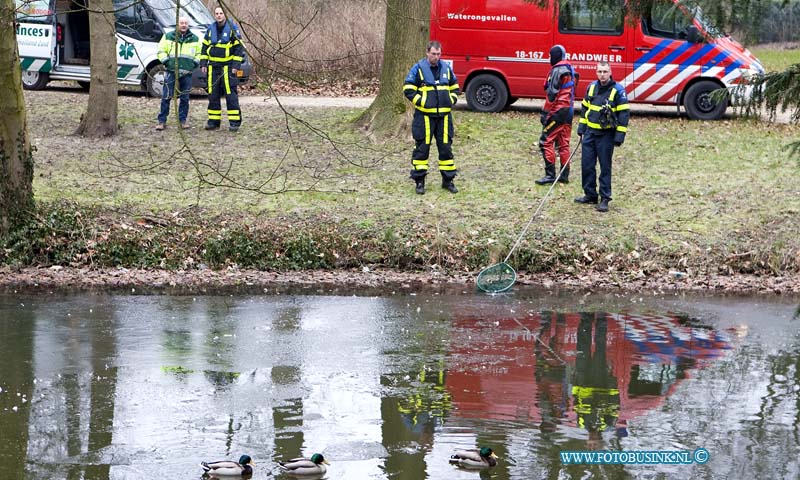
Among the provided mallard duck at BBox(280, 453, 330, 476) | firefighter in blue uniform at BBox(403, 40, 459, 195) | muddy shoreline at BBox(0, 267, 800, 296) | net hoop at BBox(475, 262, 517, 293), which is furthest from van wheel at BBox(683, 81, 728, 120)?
mallard duck at BBox(280, 453, 330, 476)

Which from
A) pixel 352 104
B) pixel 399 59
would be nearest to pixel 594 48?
pixel 399 59

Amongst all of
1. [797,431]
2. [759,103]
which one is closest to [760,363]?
[797,431]

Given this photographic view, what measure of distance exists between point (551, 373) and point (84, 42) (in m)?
14.9

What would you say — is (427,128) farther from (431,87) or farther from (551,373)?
(551,373)

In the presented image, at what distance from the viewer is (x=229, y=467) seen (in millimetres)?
6633

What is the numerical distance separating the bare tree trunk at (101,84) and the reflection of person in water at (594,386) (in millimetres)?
8978

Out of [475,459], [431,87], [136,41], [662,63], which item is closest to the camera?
[475,459]

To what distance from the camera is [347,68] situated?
22.8 meters

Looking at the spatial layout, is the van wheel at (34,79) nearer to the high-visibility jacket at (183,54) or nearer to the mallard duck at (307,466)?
the high-visibility jacket at (183,54)

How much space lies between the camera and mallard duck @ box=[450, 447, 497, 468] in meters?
6.88

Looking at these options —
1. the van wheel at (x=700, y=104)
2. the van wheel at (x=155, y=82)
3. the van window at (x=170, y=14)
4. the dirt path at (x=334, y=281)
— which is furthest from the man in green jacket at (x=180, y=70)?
the van wheel at (x=700, y=104)

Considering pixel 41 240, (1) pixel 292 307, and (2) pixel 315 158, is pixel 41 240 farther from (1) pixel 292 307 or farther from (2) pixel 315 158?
(2) pixel 315 158

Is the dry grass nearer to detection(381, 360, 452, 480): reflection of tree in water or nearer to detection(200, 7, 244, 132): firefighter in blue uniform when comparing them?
detection(200, 7, 244, 132): firefighter in blue uniform

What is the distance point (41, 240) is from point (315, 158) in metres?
4.50
